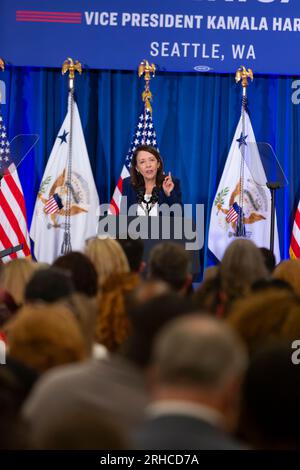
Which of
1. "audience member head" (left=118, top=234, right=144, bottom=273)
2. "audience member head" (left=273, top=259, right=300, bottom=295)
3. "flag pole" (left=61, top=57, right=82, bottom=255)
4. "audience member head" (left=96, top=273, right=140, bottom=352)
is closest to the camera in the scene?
"audience member head" (left=96, top=273, right=140, bottom=352)

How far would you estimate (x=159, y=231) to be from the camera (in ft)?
21.6

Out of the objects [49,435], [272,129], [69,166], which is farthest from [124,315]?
[272,129]

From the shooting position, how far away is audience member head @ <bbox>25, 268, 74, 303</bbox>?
327cm

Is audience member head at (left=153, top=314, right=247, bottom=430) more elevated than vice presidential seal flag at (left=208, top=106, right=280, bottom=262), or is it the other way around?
vice presidential seal flag at (left=208, top=106, right=280, bottom=262)

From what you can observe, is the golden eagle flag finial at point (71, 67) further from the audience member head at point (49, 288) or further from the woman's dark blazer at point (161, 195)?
the audience member head at point (49, 288)

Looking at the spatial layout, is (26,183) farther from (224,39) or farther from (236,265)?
(236,265)

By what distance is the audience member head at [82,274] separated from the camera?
393 cm

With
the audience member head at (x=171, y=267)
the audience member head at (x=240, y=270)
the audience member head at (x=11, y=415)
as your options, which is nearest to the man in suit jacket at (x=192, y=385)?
the audience member head at (x=11, y=415)

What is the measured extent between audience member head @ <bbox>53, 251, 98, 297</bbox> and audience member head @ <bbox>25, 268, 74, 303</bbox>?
0.57m

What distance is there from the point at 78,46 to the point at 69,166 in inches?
51.0

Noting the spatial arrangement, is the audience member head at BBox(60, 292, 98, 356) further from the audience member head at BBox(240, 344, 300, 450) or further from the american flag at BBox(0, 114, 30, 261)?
the american flag at BBox(0, 114, 30, 261)

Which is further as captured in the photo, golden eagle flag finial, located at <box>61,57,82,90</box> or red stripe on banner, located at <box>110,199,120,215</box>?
golden eagle flag finial, located at <box>61,57,82,90</box>

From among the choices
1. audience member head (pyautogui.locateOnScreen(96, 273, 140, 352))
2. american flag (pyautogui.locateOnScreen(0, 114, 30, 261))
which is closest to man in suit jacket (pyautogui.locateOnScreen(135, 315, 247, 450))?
audience member head (pyautogui.locateOnScreen(96, 273, 140, 352))

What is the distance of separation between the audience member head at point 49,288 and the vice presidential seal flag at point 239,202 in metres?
5.92
